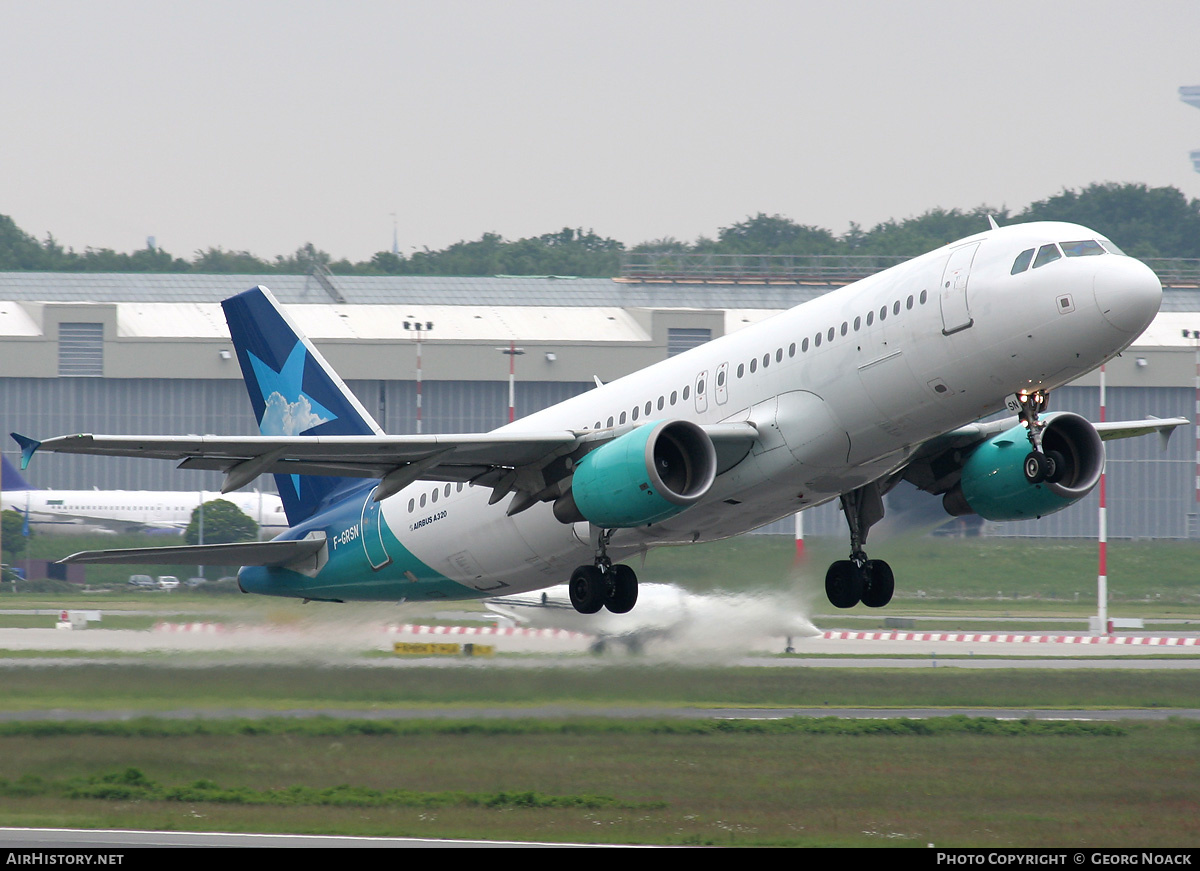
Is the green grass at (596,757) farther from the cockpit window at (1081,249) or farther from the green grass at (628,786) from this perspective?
the cockpit window at (1081,249)

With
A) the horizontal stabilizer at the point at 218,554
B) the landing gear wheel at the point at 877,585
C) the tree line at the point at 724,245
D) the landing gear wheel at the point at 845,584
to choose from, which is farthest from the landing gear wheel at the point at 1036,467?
the tree line at the point at 724,245

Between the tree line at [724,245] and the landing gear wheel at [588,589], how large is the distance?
100m

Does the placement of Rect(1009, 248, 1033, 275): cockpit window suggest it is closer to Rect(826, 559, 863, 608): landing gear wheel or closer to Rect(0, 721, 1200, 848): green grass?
Rect(826, 559, 863, 608): landing gear wheel

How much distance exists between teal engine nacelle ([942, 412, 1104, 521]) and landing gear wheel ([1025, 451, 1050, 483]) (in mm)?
1247

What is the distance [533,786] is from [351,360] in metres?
52.0

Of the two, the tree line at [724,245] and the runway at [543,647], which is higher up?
the tree line at [724,245]

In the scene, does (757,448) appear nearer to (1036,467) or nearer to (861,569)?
(1036,467)

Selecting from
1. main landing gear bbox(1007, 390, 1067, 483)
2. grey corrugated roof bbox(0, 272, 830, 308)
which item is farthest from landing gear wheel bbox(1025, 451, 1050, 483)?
grey corrugated roof bbox(0, 272, 830, 308)

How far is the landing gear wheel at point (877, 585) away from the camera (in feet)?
90.5

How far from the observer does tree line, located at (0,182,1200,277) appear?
128750mm

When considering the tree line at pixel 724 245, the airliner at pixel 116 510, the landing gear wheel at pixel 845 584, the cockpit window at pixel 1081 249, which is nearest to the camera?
the cockpit window at pixel 1081 249

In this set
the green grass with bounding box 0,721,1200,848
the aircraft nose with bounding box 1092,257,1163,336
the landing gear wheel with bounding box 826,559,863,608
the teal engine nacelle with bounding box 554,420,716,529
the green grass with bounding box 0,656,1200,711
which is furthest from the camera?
the green grass with bounding box 0,656,1200,711
